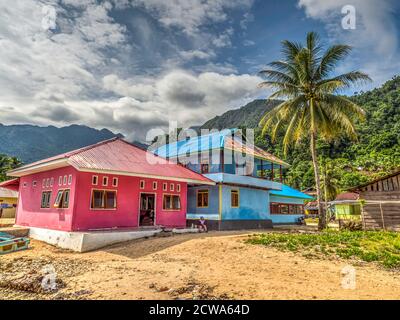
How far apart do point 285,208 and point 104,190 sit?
64.7ft

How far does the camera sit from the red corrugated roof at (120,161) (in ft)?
43.7

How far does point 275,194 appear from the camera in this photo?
2606 cm

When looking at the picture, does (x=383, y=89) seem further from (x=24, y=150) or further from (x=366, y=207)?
(x=24, y=150)

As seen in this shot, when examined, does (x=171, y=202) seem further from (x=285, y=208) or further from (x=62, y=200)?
(x=285, y=208)

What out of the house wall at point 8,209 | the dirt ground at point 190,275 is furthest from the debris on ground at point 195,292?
the house wall at point 8,209

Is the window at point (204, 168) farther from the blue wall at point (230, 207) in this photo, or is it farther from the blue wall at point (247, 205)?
the blue wall at point (247, 205)

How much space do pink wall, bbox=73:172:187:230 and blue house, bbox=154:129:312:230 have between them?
2.65 m

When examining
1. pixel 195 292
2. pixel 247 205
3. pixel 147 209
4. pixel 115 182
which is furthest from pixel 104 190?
pixel 247 205

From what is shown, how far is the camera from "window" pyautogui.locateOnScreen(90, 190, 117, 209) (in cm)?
1365

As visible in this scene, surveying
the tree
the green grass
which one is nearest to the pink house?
the green grass

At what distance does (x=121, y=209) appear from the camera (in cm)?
1448

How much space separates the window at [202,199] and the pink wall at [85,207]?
2.52m

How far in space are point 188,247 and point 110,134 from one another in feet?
371

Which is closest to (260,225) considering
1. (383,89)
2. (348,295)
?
(348,295)
